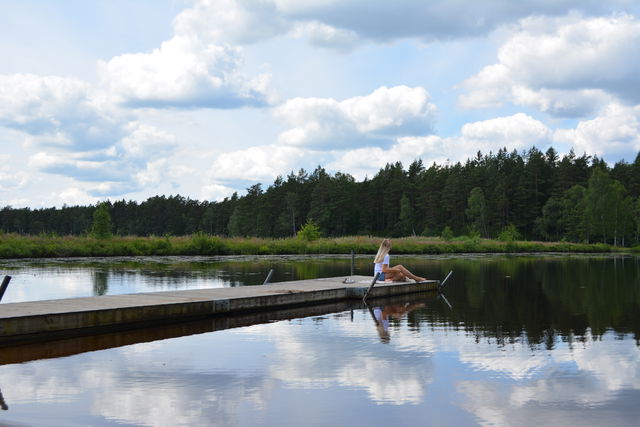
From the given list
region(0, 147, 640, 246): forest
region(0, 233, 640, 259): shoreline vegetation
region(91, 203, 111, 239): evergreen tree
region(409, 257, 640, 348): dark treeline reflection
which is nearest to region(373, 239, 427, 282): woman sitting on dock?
region(409, 257, 640, 348): dark treeline reflection

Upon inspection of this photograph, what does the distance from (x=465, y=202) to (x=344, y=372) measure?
116 metres

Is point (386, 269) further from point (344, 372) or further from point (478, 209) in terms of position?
point (478, 209)

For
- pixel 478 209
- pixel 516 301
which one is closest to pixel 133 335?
pixel 516 301

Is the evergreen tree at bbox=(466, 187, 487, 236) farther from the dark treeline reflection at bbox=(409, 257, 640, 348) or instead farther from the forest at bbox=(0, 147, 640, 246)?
the dark treeline reflection at bbox=(409, 257, 640, 348)

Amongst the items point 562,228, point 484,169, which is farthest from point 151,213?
point 562,228

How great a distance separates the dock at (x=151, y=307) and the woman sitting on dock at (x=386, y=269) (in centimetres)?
53

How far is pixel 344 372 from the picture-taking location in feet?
30.7

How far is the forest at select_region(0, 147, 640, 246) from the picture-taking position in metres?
96.7

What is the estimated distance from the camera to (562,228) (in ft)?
353

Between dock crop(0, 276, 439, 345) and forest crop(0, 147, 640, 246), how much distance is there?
3209 inches

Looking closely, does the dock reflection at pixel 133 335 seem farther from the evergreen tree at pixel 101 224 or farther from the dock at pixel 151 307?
the evergreen tree at pixel 101 224

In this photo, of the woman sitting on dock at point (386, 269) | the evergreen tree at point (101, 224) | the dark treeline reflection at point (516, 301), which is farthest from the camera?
the evergreen tree at point (101, 224)

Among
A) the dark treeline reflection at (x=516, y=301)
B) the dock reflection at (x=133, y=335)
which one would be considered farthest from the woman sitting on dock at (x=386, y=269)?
the dock reflection at (x=133, y=335)

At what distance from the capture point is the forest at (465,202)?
96731 millimetres
